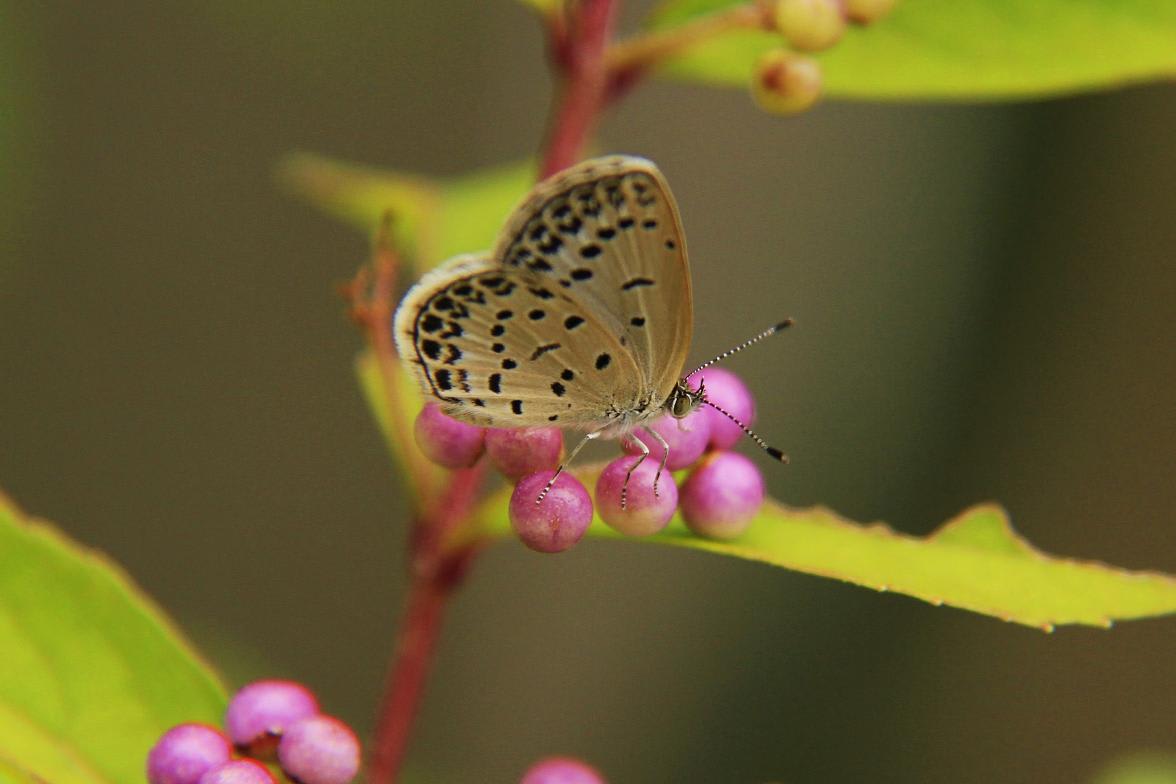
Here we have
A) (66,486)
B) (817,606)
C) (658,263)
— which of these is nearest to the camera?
(658,263)

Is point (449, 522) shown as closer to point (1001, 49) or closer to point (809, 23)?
point (809, 23)

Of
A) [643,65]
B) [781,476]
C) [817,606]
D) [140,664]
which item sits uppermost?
[781,476]

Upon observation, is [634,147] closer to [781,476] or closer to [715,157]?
[715,157]

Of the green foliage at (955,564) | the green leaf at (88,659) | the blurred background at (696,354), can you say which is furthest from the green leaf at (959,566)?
the blurred background at (696,354)

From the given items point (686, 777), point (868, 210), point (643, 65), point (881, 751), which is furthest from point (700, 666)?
point (643, 65)

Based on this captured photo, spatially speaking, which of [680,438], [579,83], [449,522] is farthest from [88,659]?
[579,83]

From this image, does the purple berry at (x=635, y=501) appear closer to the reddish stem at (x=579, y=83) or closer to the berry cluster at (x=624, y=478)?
the berry cluster at (x=624, y=478)

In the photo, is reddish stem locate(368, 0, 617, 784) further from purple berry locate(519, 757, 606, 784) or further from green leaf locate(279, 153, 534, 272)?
green leaf locate(279, 153, 534, 272)
